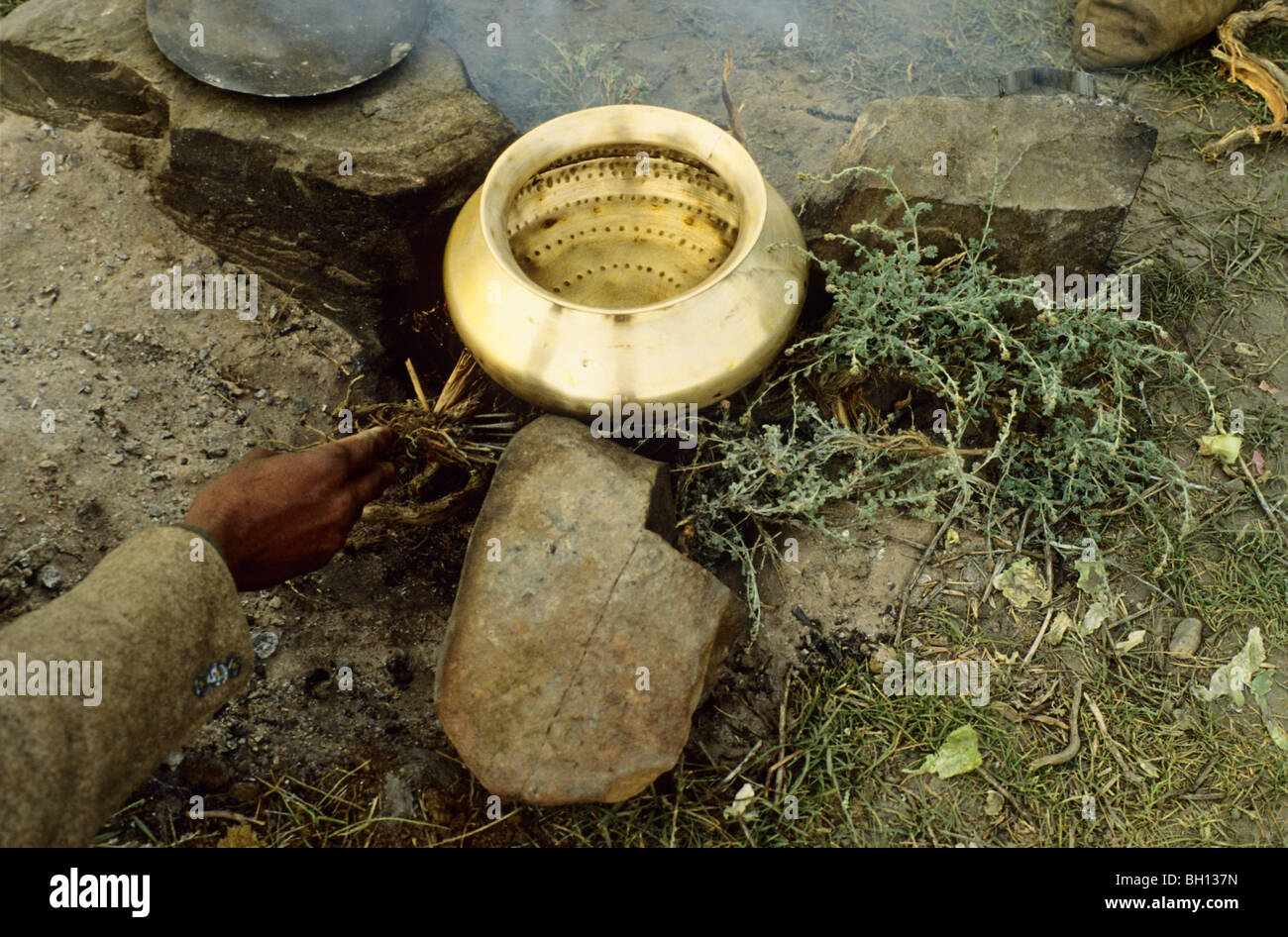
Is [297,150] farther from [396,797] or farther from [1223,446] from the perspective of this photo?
[1223,446]

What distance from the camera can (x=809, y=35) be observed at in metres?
4.37

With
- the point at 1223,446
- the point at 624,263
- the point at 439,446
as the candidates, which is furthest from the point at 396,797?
the point at 1223,446

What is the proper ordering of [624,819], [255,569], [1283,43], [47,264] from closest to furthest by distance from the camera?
1. [255,569]
2. [624,819]
3. [47,264]
4. [1283,43]

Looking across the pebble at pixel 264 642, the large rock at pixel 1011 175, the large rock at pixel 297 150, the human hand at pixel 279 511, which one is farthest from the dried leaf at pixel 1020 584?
the pebble at pixel 264 642

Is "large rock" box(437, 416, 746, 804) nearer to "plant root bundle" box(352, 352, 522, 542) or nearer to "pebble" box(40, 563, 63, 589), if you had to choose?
"plant root bundle" box(352, 352, 522, 542)

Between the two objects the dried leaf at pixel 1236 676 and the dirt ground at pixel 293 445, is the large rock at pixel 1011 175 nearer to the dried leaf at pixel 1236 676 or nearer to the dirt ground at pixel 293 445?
the dirt ground at pixel 293 445

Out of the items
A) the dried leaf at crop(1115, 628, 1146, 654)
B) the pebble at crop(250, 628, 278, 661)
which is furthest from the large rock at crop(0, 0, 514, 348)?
the dried leaf at crop(1115, 628, 1146, 654)

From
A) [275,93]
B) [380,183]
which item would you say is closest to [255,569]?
[380,183]

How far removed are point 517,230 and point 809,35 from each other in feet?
7.22

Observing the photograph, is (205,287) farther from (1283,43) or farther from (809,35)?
(1283,43)

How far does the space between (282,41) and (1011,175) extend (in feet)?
8.31

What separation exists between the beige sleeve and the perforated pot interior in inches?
59.1

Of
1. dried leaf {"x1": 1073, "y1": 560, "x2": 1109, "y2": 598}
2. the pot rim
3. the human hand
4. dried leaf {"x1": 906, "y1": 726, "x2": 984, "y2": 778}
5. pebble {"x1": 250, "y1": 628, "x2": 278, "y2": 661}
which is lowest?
pebble {"x1": 250, "y1": 628, "x2": 278, "y2": 661}

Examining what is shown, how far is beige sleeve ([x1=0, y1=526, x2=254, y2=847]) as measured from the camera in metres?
1.80
